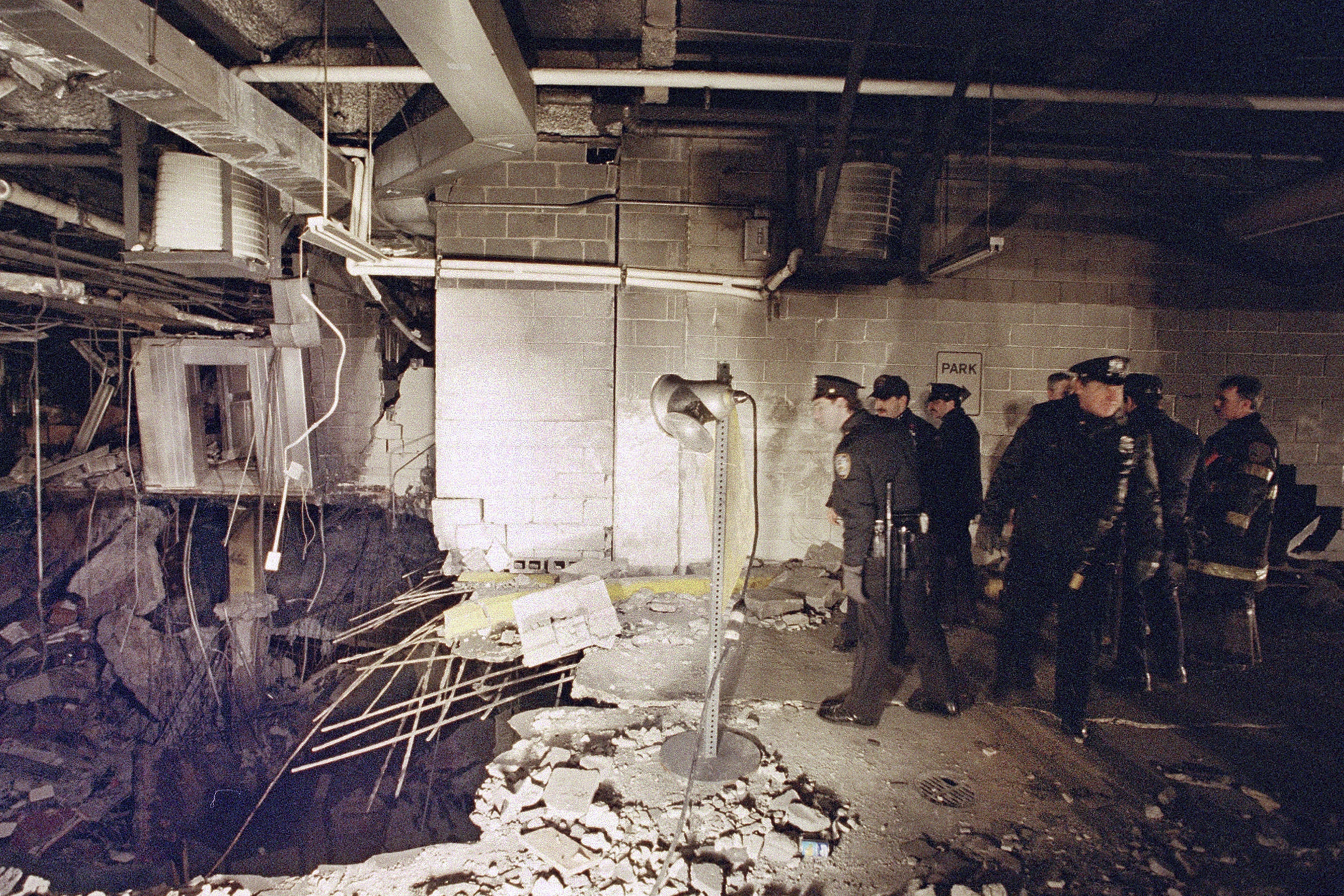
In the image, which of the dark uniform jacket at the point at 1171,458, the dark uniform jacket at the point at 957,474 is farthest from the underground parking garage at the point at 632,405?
the dark uniform jacket at the point at 1171,458

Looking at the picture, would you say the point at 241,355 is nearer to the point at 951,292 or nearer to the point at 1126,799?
the point at 951,292

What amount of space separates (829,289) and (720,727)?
158 inches

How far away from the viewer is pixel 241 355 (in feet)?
24.2

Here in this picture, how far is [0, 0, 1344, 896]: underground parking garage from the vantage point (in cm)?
259

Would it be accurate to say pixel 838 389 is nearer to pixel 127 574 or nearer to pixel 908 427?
pixel 908 427

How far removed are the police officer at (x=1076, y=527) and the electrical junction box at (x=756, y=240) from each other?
2717 mm

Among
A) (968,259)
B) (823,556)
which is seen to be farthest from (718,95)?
(823,556)

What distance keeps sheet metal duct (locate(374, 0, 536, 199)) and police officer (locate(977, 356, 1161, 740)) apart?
154 inches

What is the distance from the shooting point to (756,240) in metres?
5.04

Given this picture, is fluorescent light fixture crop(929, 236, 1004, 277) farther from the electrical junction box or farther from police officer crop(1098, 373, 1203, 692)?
the electrical junction box

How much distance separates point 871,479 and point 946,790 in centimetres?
161

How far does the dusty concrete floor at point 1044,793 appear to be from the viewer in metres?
2.20

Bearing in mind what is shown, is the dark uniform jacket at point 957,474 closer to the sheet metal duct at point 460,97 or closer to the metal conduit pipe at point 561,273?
the metal conduit pipe at point 561,273

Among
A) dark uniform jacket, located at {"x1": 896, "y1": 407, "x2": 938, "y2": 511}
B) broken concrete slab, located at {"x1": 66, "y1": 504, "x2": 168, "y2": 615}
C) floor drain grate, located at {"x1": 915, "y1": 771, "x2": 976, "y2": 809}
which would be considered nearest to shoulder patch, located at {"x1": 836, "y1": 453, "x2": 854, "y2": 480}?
dark uniform jacket, located at {"x1": 896, "y1": 407, "x2": 938, "y2": 511}
